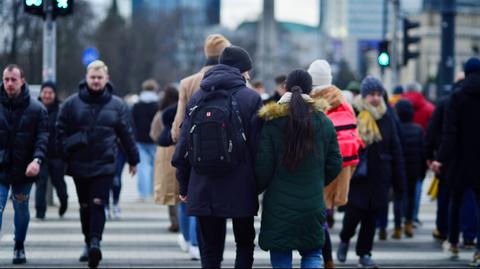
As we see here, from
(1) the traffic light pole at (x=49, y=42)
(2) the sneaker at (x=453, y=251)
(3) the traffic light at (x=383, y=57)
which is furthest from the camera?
(3) the traffic light at (x=383, y=57)

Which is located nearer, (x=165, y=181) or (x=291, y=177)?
(x=291, y=177)

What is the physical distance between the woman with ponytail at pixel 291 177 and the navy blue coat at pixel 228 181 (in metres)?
0.10

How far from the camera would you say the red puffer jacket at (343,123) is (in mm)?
10211

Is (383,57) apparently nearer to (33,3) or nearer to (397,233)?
(397,233)

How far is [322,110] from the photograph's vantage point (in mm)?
8500

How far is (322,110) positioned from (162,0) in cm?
17451

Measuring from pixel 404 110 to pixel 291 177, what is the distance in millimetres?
6400

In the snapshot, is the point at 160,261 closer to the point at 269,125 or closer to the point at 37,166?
the point at 37,166

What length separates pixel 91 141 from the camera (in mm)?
10977

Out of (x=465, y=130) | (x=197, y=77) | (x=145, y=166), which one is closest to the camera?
(x=197, y=77)

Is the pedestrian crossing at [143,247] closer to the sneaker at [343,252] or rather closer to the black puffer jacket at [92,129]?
the sneaker at [343,252]

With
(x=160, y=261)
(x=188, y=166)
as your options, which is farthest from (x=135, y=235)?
(x=188, y=166)

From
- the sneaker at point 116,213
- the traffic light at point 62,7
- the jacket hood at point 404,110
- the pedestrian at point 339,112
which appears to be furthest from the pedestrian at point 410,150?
the traffic light at point 62,7

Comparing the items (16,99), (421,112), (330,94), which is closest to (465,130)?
(330,94)
